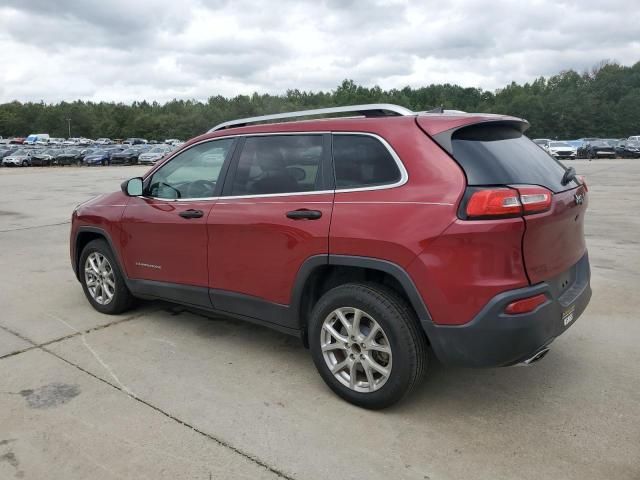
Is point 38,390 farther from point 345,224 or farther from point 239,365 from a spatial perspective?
point 345,224

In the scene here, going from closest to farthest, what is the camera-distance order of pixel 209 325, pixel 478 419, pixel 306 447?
pixel 306 447 → pixel 478 419 → pixel 209 325

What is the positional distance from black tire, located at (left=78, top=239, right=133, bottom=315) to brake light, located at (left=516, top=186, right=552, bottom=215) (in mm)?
3514

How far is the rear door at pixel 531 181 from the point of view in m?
2.83

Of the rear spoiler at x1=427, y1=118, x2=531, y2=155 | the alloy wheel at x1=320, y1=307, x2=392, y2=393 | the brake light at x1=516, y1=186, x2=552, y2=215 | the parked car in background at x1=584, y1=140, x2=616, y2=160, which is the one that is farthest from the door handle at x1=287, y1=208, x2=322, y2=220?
the parked car in background at x1=584, y1=140, x2=616, y2=160

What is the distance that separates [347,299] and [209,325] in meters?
1.99

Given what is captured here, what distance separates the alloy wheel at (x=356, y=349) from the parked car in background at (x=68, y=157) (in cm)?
5031

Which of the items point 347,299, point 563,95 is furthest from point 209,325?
point 563,95

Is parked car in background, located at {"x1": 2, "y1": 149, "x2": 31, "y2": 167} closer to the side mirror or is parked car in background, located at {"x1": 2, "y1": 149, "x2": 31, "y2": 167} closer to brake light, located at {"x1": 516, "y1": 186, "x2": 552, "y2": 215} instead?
the side mirror

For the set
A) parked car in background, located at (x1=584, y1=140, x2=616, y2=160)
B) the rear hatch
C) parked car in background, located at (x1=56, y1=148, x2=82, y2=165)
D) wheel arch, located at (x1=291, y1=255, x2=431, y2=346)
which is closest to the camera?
the rear hatch

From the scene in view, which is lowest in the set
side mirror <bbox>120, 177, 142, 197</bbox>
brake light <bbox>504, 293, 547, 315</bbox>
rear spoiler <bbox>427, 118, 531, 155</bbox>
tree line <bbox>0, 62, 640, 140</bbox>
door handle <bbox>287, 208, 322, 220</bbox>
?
brake light <bbox>504, 293, 547, 315</bbox>

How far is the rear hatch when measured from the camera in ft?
9.21

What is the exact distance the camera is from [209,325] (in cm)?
472

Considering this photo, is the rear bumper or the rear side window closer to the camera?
the rear bumper

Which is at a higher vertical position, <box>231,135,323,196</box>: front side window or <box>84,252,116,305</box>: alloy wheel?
<box>231,135,323,196</box>: front side window
